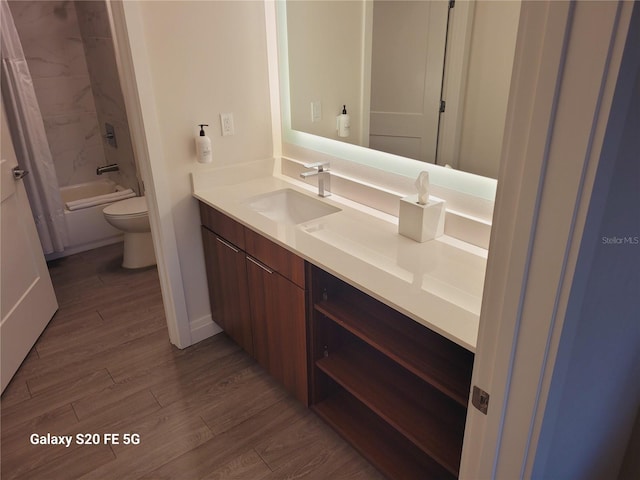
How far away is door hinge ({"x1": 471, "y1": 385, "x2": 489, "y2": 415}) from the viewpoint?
87 cm

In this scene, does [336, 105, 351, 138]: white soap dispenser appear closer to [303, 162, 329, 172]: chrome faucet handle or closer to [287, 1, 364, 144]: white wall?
[287, 1, 364, 144]: white wall

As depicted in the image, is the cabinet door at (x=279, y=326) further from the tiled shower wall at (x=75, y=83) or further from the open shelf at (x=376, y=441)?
the tiled shower wall at (x=75, y=83)

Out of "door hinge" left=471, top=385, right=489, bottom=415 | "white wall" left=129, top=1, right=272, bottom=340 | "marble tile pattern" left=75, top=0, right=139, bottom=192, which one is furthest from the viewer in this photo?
"marble tile pattern" left=75, top=0, right=139, bottom=192

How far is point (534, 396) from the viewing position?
2.57ft

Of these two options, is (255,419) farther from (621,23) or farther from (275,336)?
(621,23)

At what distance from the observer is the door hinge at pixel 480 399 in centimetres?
87

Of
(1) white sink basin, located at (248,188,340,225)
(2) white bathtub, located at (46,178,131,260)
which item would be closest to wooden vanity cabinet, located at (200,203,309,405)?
(1) white sink basin, located at (248,188,340,225)

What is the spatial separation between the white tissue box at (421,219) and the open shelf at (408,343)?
0.98ft

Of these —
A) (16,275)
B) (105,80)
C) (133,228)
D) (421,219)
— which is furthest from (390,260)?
(105,80)

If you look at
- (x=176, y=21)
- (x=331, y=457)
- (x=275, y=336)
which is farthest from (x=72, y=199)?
(x=331, y=457)

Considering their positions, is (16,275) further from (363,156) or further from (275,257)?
(363,156)

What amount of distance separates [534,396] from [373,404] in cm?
93

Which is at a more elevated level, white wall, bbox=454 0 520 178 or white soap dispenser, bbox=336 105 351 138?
white wall, bbox=454 0 520 178

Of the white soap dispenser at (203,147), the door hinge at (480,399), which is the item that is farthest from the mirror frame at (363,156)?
the door hinge at (480,399)
